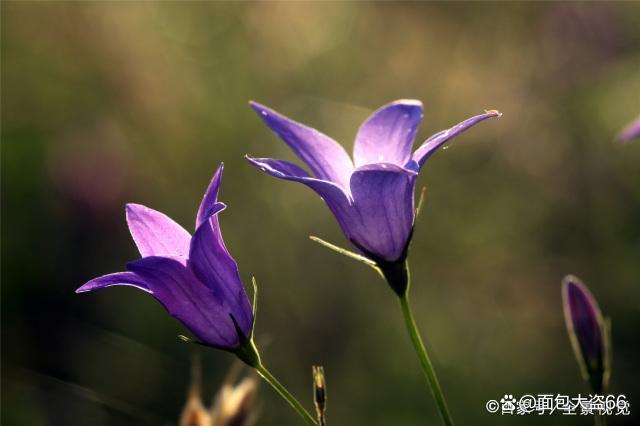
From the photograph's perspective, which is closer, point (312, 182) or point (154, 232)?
point (312, 182)

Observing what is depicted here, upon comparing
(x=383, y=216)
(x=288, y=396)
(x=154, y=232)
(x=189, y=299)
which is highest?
(x=383, y=216)

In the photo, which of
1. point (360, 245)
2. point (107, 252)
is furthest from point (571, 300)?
point (107, 252)

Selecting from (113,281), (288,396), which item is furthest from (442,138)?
(113,281)

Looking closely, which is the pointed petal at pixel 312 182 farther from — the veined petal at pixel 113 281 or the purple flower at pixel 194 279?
the veined petal at pixel 113 281

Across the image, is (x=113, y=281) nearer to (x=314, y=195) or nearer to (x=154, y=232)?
(x=154, y=232)

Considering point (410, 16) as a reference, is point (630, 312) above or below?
below

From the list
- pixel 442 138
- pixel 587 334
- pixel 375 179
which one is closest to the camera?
pixel 442 138

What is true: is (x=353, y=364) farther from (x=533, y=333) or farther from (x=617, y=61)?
(x=617, y=61)
